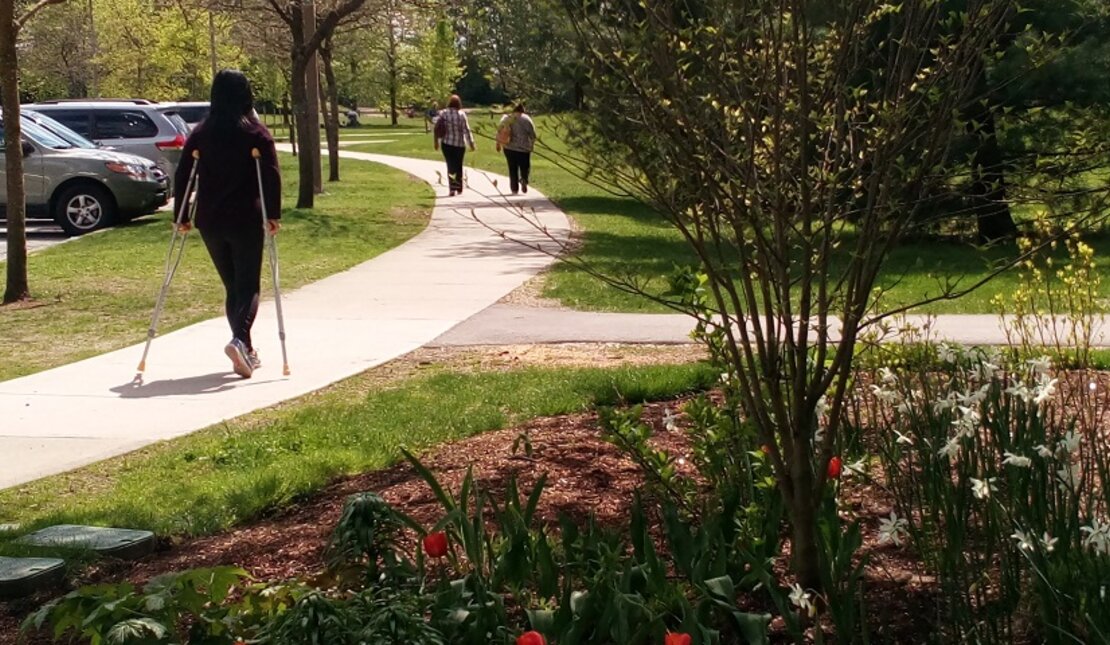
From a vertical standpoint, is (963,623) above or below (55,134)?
below

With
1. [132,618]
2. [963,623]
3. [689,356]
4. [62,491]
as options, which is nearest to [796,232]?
[963,623]

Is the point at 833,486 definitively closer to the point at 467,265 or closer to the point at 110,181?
the point at 467,265

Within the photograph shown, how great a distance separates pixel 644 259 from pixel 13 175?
6.89 m

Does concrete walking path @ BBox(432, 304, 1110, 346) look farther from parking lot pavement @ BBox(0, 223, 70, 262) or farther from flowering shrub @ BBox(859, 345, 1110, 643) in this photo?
parking lot pavement @ BBox(0, 223, 70, 262)

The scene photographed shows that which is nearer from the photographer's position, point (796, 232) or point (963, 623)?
point (963, 623)

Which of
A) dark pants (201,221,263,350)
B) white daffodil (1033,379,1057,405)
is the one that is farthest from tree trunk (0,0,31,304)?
white daffodil (1033,379,1057,405)

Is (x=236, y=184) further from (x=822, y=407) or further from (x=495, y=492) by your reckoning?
(x=822, y=407)

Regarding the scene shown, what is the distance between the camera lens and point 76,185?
70.2ft

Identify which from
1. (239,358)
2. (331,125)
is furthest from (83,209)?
(239,358)

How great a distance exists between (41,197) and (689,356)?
47.4 ft

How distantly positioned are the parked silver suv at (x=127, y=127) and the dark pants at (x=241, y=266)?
57.6 ft

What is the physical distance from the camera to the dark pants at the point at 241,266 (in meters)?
9.38

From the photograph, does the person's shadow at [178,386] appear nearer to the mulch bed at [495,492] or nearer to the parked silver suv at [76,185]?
the mulch bed at [495,492]

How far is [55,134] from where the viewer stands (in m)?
22.4
